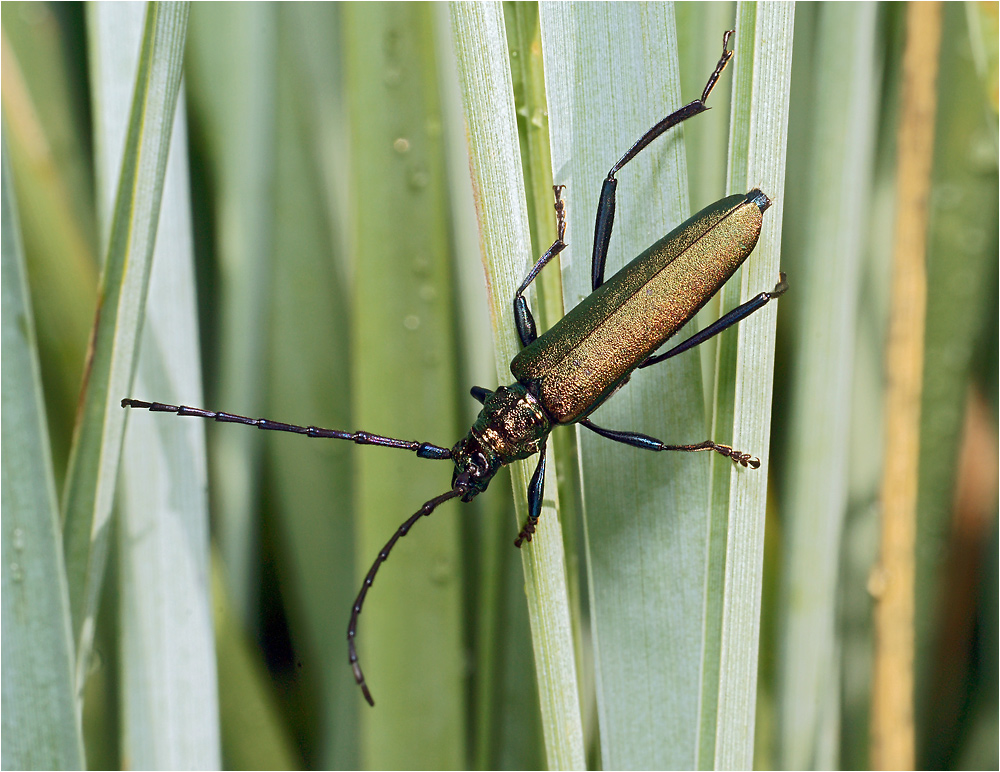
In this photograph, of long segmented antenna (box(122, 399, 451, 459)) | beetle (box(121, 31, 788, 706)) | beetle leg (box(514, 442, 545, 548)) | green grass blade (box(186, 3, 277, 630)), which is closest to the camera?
beetle leg (box(514, 442, 545, 548))

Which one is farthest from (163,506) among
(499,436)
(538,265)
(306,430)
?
(538,265)

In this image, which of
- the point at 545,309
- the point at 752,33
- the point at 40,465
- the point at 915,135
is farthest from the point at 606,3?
the point at 40,465

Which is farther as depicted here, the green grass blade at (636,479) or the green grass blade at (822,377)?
the green grass blade at (822,377)

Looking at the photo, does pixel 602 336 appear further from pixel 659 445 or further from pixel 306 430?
pixel 306 430

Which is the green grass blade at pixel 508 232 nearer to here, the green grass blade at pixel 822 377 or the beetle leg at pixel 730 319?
the beetle leg at pixel 730 319

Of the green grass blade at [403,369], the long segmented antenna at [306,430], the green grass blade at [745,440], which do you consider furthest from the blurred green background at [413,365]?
the green grass blade at [745,440]

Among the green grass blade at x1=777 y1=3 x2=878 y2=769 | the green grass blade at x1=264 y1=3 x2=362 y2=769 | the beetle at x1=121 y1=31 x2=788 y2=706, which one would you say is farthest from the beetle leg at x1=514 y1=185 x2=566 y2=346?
the green grass blade at x1=264 y1=3 x2=362 y2=769

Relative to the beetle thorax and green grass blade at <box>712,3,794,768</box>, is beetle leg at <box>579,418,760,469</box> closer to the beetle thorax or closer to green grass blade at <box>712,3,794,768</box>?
green grass blade at <box>712,3,794,768</box>

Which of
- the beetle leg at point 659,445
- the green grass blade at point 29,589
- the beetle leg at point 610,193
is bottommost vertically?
the green grass blade at point 29,589

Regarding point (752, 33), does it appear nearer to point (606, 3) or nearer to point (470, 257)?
point (606, 3)
